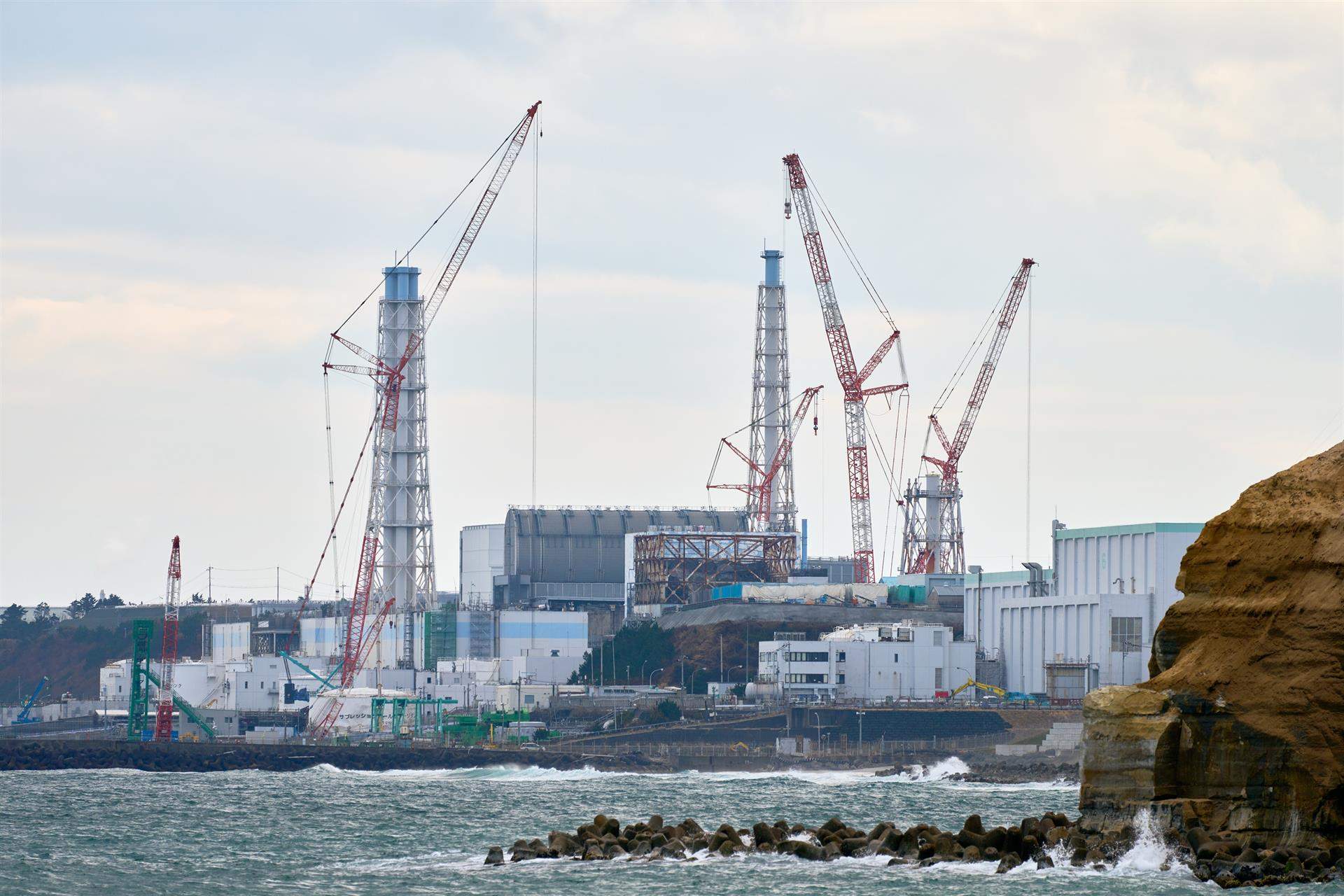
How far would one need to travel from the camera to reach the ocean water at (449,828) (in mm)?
45438

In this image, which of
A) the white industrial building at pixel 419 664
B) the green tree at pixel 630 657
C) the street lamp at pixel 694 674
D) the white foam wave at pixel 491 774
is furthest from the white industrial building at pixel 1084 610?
the white industrial building at pixel 419 664

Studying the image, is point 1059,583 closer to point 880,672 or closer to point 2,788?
point 880,672

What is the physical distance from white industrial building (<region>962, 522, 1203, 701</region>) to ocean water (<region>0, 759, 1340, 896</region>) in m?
18.3

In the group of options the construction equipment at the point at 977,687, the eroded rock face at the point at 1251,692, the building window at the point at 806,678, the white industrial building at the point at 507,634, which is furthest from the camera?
the white industrial building at the point at 507,634

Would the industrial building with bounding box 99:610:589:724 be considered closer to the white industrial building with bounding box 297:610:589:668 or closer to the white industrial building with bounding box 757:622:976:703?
the white industrial building with bounding box 297:610:589:668

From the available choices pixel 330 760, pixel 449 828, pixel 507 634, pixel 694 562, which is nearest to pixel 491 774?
pixel 330 760

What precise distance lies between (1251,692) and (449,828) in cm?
3280

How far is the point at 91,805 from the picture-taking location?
84750 millimetres

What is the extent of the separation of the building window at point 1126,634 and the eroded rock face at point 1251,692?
8553 centimetres

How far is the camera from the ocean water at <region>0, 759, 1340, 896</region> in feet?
149

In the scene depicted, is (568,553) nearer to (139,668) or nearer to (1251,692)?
(139,668)

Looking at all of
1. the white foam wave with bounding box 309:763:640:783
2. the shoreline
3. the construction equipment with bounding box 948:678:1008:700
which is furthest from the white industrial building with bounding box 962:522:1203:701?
the white foam wave with bounding box 309:763:640:783

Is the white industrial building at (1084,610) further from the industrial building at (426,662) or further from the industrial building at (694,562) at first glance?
the industrial building at (426,662)

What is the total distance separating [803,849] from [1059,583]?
92259 mm
